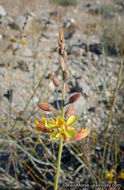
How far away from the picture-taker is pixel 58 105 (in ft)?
4.98

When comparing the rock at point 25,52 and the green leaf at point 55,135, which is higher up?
the rock at point 25,52

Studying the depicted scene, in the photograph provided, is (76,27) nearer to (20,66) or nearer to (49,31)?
(49,31)

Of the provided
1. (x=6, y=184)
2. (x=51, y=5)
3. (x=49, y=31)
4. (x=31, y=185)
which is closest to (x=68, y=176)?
(x=31, y=185)

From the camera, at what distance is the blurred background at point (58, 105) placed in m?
1.51

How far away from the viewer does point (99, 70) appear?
131 inches

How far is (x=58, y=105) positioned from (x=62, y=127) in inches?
27.7

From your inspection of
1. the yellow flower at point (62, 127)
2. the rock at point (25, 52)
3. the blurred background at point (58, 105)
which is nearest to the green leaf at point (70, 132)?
the yellow flower at point (62, 127)

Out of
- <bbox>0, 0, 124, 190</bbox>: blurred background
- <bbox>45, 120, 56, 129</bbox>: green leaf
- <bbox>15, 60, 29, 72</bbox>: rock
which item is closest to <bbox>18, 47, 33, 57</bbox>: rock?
<bbox>0, 0, 124, 190</bbox>: blurred background

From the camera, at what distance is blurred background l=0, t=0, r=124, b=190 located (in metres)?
1.51

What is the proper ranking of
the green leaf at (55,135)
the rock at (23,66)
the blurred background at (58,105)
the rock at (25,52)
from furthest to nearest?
1. the rock at (25,52)
2. the rock at (23,66)
3. the blurred background at (58,105)
4. the green leaf at (55,135)

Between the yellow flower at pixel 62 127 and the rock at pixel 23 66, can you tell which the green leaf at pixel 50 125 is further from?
the rock at pixel 23 66

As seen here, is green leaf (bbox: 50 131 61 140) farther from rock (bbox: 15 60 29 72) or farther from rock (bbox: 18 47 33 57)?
rock (bbox: 18 47 33 57)

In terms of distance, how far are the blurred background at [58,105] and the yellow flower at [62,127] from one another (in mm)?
279

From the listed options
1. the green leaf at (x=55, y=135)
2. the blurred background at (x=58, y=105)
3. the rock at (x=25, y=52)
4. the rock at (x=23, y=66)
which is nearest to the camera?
the green leaf at (x=55, y=135)
